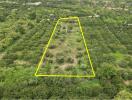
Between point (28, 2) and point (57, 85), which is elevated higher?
point (28, 2)

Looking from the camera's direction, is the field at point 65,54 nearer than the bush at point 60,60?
Yes

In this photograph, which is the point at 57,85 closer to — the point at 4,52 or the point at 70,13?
the point at 4,52

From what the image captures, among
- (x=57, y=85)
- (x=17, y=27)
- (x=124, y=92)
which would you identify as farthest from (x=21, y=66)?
(x=17, y=27)

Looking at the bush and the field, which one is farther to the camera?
the bush

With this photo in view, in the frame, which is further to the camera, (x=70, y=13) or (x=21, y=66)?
(x=70, y=13)

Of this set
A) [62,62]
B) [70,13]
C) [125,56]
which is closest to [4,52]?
[62,62]

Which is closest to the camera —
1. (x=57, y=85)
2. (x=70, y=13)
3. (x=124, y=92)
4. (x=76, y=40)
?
(x=124, y=92)

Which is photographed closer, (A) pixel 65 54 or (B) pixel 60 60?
(B) pixel 60 60

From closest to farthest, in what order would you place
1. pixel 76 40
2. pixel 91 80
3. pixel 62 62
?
pixel 91 80
pixel 62 62
pixel 76 40
